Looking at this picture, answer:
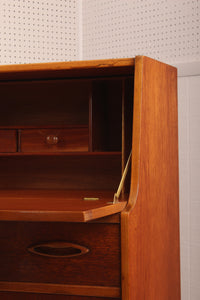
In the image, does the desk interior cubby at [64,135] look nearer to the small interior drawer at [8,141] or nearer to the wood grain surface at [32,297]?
the small interior drawer at [8,141]

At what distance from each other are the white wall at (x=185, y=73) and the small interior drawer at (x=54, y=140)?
516 mm

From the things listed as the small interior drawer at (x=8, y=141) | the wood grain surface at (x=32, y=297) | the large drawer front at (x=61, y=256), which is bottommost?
the wood grain surface at (x=32, y=297)

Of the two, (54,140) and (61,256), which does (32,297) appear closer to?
(61,256)

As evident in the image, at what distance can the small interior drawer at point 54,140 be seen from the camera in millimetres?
1449

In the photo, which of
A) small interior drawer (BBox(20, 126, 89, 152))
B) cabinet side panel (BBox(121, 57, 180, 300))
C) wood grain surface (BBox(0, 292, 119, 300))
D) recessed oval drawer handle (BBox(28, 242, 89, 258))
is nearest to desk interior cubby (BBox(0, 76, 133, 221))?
small interior drawer (BBox(20, 126, 89, 152))

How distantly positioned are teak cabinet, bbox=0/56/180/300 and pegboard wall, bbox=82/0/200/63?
30cm

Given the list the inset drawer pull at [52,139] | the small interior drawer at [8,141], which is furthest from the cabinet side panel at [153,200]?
the small interior drawer at [8,141]

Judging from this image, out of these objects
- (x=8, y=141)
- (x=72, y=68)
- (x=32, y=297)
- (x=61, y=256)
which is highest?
(x=72, y=68)

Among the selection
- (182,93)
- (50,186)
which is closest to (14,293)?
(50,186)

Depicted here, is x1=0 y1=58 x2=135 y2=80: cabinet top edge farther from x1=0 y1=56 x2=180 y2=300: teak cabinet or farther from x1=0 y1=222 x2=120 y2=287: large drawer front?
x1=0 y1=222 x2=120 y2=287: large drawer front

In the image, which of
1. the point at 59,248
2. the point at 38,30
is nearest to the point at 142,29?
the point at 38,30

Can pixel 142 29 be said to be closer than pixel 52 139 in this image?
No

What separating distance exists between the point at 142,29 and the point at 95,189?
793mm

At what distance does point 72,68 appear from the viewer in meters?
1.25
